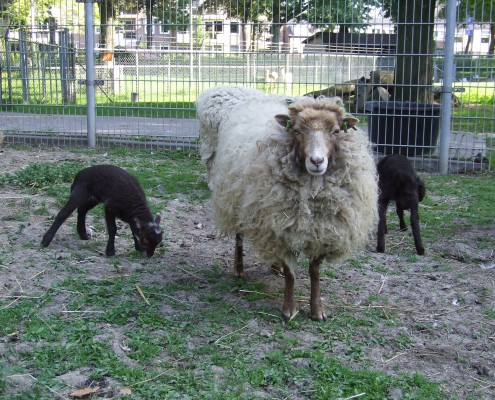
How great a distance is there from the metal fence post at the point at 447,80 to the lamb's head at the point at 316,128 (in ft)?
16.6

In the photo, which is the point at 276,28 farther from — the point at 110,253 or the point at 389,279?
the point at 389,279

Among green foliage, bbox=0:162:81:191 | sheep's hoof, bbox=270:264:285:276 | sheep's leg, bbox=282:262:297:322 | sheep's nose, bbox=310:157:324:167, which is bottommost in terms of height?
sheep's hoof, bbox=270:264:285:276

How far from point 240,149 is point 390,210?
3251 millimetres

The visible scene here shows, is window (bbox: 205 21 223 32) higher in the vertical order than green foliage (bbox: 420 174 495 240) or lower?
higher

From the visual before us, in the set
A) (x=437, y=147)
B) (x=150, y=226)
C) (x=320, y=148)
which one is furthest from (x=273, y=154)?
(x=437, y=147)

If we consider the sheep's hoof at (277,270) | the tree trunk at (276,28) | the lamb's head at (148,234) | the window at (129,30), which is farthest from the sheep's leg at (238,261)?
the window at (129,30)

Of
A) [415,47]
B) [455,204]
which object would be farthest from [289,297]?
[415,47]

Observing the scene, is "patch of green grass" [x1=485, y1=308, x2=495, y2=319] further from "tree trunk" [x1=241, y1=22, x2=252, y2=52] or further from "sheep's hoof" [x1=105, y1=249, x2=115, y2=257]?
"tree trunk" [x1=241, y1=22, x2=252, y2=52]

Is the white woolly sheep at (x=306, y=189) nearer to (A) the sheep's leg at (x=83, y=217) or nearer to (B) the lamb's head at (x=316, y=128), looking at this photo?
(B) the lamb's head at (x=316, y=128)

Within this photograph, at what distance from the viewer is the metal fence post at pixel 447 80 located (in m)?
9.20

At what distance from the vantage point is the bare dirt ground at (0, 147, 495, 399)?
4.00m

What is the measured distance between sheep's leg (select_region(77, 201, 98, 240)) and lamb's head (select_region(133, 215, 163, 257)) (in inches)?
20.8

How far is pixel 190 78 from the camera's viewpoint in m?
10.4

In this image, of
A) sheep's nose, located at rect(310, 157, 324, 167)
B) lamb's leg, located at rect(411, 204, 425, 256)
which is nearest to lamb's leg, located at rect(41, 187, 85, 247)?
sheep's nose, located at rect(310, 157, 324, 167)
